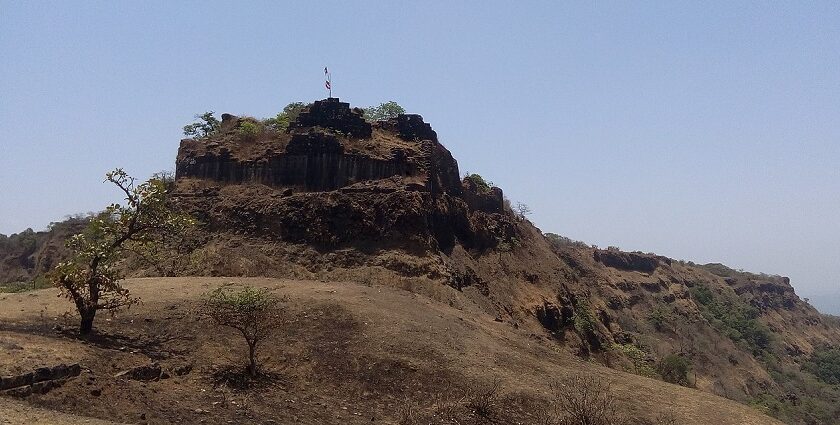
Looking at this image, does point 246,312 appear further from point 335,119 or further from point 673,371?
point 673,371

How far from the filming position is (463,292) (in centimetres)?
2852

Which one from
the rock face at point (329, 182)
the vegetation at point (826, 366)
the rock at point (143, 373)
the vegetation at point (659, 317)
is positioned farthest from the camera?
the vegetation at point (826, 366)

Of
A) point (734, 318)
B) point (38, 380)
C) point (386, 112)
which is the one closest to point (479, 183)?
point (386, 112)

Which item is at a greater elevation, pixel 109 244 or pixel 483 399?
pixel 109 244

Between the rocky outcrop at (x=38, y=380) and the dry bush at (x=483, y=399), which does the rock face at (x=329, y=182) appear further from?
the rocky outcrop at (x=38, y=380)

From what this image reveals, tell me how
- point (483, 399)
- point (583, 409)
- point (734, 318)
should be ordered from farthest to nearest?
point (734, 318) < point (483, 399) < point (583, 409)

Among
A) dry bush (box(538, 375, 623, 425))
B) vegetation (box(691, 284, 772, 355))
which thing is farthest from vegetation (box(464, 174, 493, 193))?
vegetation (box(691, 284, 772, 355))

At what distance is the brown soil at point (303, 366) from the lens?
10.7 meters

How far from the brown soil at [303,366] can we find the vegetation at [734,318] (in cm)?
6801

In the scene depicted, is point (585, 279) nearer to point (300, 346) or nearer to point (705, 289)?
point (705, 289)

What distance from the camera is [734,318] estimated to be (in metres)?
78.5

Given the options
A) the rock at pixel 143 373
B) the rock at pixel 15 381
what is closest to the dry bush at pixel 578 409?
the rock at pixel 143 373

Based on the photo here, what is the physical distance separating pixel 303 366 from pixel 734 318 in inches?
3193

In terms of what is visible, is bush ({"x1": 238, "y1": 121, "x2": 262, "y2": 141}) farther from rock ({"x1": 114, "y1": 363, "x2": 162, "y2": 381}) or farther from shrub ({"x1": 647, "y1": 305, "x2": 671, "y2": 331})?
shrub ({"x1": 647, "y1": 305, "x2": 671, "y2": 331})
